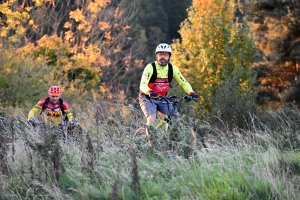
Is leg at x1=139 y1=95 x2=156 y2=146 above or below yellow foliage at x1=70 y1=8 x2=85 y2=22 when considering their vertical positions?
below

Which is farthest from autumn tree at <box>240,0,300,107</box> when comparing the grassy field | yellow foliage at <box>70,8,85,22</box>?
the grassy field

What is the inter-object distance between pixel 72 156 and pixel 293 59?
28.8 m

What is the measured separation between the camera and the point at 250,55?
109 feet

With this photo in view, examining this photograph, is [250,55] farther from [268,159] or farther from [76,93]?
[268,159]

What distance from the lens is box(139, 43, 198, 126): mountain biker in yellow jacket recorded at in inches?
362

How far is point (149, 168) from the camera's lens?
6184 mm

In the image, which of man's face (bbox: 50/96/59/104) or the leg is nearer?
the leg

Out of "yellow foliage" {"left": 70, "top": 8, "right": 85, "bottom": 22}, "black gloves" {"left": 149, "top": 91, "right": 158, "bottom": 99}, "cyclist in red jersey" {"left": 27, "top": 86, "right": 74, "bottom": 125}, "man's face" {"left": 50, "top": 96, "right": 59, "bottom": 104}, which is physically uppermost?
"yellow foliage" {"left": 70, "top": 8, "right": 85, "bottom": 22}

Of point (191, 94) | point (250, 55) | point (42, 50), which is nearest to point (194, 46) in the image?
point (250, 55)

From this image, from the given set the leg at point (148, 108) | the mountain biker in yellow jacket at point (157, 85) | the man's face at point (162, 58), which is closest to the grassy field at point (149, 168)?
the leg at point (148, 108)

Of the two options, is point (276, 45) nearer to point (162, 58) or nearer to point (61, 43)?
point (61, 43)

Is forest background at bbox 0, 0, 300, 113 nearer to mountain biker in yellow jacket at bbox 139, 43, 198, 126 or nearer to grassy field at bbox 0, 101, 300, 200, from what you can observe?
mountain biker in yellow jacket at bbox 139, 43, 198, 126

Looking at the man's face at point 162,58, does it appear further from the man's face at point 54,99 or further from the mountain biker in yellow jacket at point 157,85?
the man's face at point 54,99

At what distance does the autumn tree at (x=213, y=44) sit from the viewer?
99.0 ft
